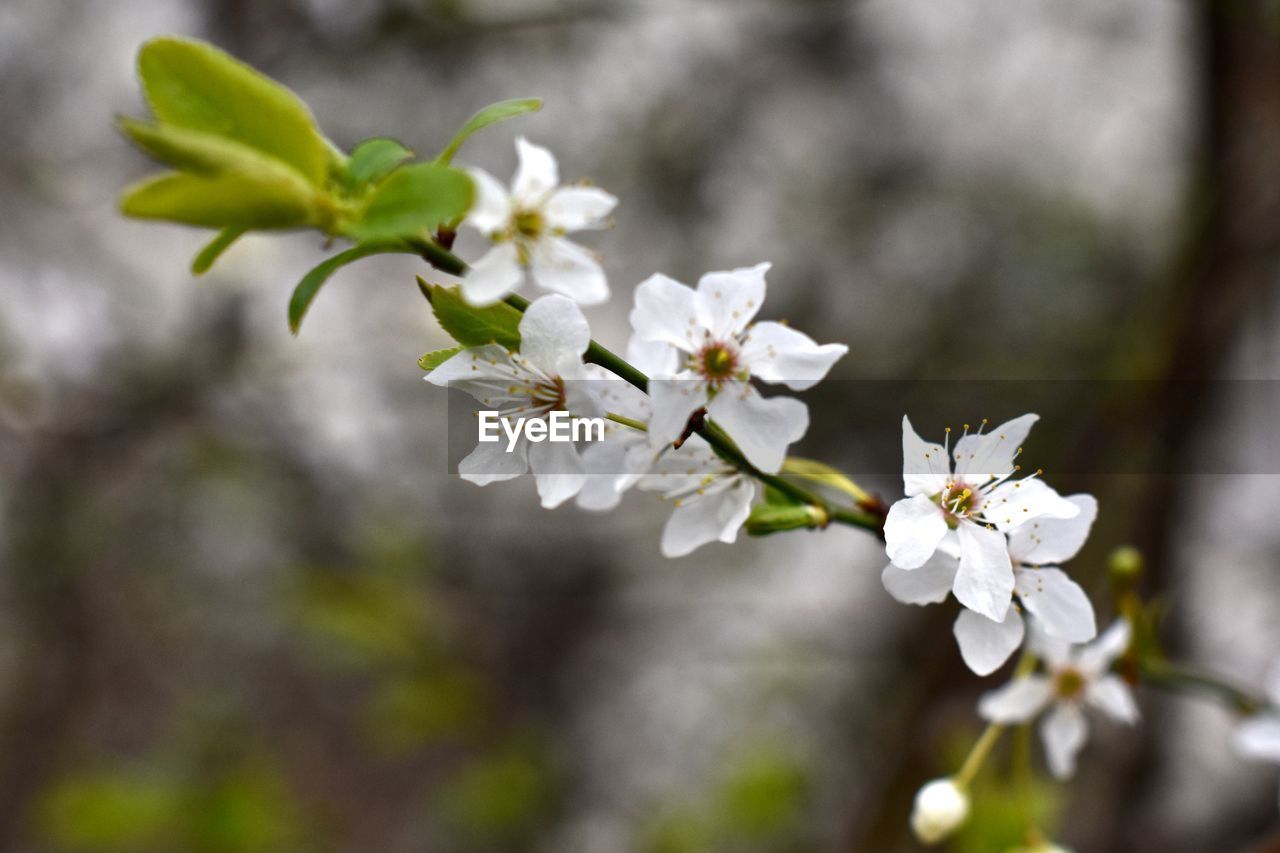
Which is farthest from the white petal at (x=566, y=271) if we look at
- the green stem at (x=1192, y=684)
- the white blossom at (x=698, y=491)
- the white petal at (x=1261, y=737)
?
the white petal at (x=1261, y=737)

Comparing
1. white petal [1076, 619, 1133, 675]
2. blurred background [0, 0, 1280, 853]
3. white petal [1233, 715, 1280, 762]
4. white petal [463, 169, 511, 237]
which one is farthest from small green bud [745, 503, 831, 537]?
blurred background [0, 0, 1280, 853]

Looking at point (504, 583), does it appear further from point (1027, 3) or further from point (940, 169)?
point (1027, 3)

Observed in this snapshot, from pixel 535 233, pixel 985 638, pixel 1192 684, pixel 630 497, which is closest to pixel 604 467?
pixel 535 233

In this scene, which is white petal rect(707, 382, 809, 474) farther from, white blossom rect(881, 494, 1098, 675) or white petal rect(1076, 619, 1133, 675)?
white petal rect(1076, 619, 1133, 675)

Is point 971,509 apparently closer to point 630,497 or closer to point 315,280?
point 315,280

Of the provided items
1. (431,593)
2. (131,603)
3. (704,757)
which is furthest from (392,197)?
(131,603)
